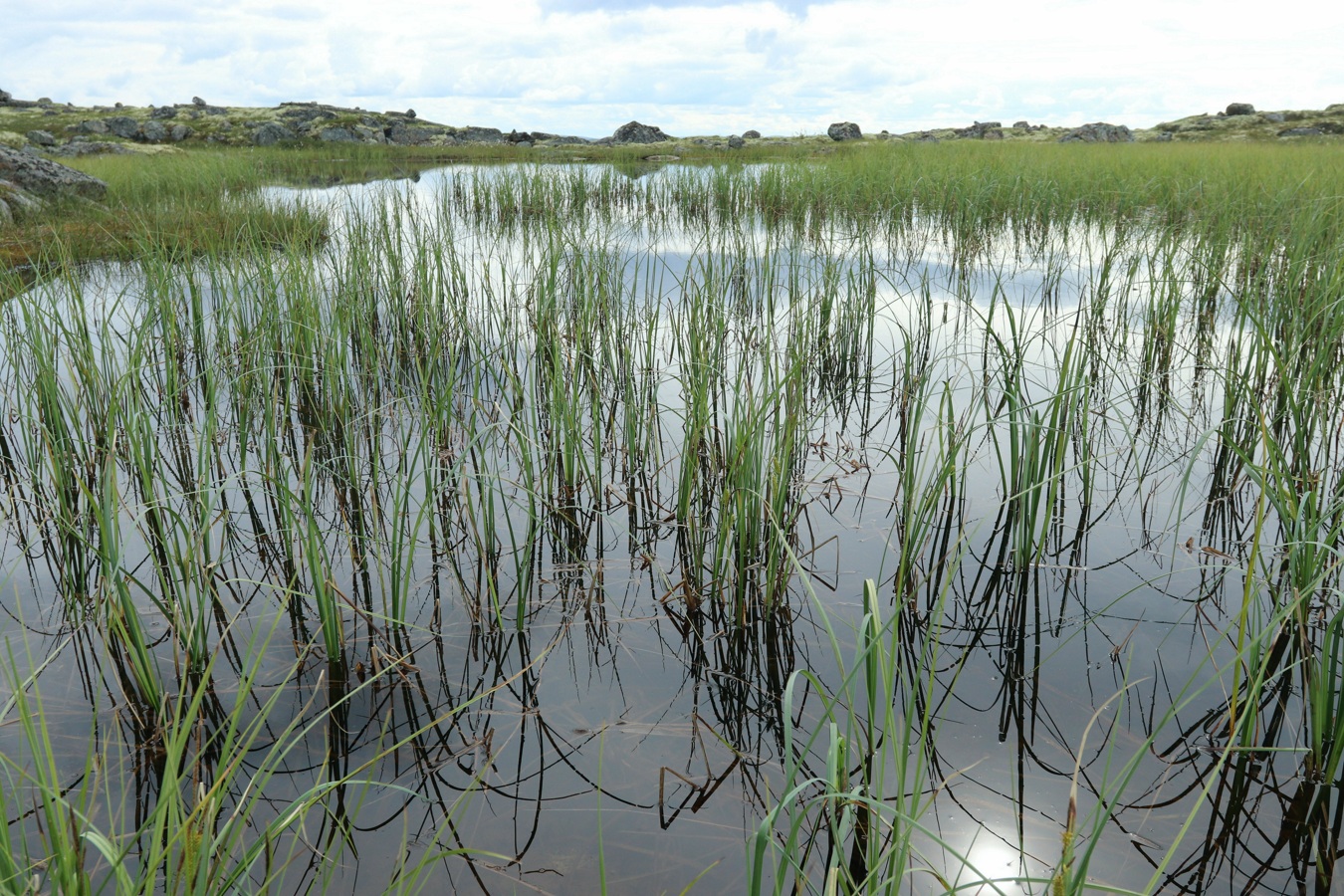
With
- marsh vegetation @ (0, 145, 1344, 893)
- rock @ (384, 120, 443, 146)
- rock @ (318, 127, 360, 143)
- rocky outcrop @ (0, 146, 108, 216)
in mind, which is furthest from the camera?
rock @ (384, 120, 443, 146)

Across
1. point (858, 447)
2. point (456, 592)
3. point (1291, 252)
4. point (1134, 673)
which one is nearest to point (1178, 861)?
point (1134, 673)

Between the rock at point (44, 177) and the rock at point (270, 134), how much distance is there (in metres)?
23.0

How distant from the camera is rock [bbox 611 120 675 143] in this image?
39688 mm

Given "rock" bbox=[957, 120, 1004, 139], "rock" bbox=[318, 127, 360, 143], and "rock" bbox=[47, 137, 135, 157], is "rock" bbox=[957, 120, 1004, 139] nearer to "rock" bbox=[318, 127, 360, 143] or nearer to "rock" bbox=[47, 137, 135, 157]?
"rock" bbox=[318, 127, 360, 143]

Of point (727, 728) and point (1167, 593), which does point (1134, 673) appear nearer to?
point (1167, 593)

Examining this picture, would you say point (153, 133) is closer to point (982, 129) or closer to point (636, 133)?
point (636, 133)

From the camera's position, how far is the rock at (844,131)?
36.1m

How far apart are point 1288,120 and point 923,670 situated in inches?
1729

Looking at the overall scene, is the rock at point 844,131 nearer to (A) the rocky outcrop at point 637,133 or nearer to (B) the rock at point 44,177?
(A) the rocky outcrop at point 637,133

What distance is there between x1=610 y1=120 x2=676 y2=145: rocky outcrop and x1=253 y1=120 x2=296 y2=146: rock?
1454 centimetres

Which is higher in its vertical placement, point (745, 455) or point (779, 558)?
point (745, 455)

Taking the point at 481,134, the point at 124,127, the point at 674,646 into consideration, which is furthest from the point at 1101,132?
the point at 124,127

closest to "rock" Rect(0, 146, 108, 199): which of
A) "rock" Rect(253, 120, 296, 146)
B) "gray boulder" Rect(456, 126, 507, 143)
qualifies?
"rock" Rect(253, 120, 296, 146)

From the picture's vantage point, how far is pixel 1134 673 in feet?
6.45
